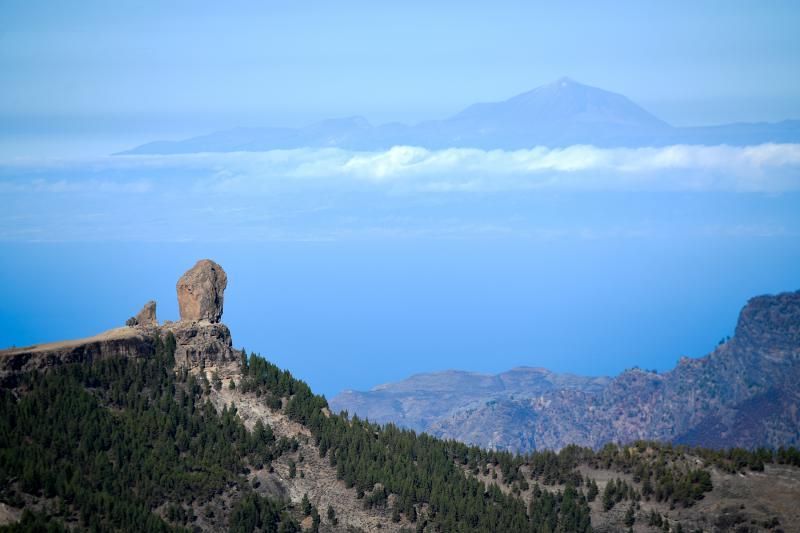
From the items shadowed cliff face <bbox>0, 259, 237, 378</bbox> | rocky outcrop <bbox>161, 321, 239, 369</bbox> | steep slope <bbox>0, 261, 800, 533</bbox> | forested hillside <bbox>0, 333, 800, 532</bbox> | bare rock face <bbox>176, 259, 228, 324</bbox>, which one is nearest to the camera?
forested hillside <bbox>0, 333, 800, 532</bbox>

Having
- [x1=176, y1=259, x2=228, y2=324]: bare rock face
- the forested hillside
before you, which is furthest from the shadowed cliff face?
the forested hillside

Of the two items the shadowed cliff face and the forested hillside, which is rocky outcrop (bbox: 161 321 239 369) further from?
the forested hillside

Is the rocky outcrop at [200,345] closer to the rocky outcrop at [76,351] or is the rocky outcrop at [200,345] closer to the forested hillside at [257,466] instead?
the forested hillside at [257,466]

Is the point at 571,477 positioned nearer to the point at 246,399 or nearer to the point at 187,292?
Result: the point at 246,399

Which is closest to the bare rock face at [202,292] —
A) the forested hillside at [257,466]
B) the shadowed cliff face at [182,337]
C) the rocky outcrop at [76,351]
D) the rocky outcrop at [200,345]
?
the shadowed cliff face at [182,337]

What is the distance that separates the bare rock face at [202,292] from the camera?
6540 inches

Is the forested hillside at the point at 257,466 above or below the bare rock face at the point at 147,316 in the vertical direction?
below

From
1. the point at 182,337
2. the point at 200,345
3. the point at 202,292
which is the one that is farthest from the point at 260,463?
the point at 202,292

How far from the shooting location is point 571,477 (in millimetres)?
166625

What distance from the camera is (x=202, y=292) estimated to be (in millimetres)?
166125

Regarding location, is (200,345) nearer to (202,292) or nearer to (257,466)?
(202,292)

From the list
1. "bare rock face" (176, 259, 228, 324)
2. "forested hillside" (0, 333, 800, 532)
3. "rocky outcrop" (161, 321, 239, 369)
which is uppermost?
"bare rock face" (176, 259, 228, 324)

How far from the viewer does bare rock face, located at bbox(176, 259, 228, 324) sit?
166125mm

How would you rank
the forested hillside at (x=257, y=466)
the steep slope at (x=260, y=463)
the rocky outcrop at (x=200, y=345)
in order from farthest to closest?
1. the rocky outcrop at (x=200, y=345)
2. the steep slope at (x=260, y=463)
3. the forested hillside at (x=257, y=466)
